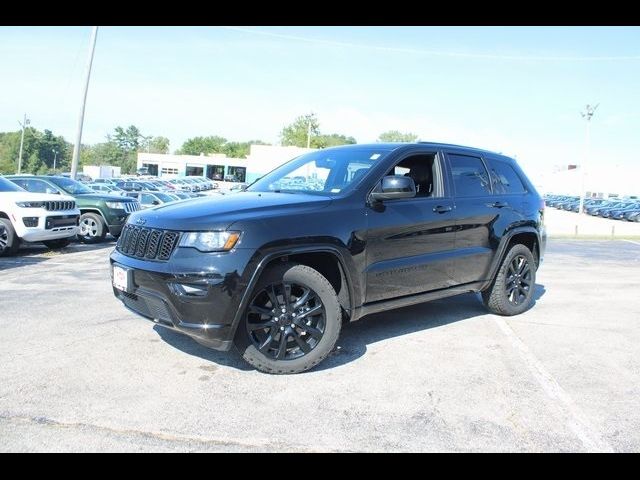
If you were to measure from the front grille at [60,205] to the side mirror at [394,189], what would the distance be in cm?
824

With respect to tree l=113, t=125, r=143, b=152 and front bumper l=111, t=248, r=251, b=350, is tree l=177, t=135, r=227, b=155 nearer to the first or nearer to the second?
tree l=113, t=125, r=143, b=152

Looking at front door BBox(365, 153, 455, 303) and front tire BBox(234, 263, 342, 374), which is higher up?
front door BBox(365, 153, 455, 303)

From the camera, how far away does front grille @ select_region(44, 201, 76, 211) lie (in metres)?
10.2

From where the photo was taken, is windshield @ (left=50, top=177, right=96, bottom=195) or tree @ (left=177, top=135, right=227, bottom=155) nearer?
windshield @ (left=50, top=177, right=96, bottom=195)

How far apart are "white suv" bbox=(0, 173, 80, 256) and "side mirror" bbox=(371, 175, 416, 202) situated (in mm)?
8124

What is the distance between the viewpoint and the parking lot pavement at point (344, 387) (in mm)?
2975

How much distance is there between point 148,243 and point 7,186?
8.32 m

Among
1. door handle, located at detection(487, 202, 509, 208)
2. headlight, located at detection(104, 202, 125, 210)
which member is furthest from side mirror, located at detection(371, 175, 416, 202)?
headlight, located at detection(104, 202, 125, 210)

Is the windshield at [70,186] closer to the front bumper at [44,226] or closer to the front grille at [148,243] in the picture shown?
the front bumper at [44,226]

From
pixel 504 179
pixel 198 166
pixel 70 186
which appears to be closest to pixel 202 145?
pixel 198 166

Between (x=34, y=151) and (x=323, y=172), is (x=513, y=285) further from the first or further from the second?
(x=34, y=151)

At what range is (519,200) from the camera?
589 centimetres

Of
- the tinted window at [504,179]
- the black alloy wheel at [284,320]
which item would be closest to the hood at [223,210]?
the black alloy wheel at [284,320]
